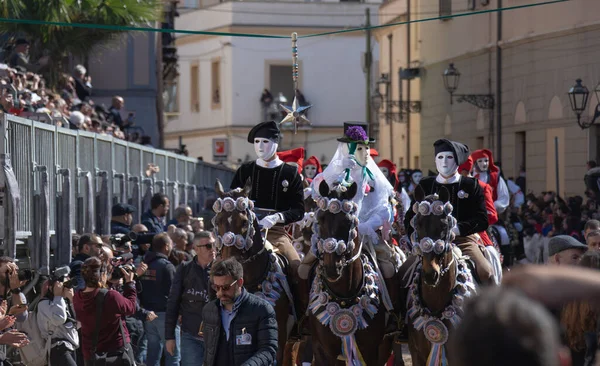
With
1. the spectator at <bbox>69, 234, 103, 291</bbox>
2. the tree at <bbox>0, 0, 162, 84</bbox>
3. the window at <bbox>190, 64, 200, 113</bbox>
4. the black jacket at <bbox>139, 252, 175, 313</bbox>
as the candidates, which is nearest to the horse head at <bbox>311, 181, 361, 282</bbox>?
the spectator at <bbox>69, 234, 103, 291</bbox>

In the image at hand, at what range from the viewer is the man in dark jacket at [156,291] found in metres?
13.7

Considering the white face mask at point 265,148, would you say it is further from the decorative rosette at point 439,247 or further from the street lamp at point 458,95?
the street lamp at point 458,95

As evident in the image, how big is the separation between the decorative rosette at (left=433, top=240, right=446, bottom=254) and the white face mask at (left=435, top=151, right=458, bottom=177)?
59.2 inches

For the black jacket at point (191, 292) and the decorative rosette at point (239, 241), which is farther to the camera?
the black jacket at point (191, 292)

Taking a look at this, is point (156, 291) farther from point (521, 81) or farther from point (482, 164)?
point (521, 81)

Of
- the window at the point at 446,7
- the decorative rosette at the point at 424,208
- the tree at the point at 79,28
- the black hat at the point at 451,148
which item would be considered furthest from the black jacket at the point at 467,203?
the window at the point at 446,7

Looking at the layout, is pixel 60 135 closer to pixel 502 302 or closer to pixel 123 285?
pixel 123 285

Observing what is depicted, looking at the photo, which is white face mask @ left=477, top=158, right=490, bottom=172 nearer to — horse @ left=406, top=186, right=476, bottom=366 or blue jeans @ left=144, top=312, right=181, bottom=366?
blue jeans @ left=144, top=312, right=181, bottom=366

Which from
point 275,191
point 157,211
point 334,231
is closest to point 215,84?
point 157,211

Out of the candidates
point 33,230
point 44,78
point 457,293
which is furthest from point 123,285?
point 44,78

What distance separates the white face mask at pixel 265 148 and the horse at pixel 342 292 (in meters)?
1.40

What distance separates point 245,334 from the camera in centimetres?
820

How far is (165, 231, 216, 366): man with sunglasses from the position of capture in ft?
39.8

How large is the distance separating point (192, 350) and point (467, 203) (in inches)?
109
